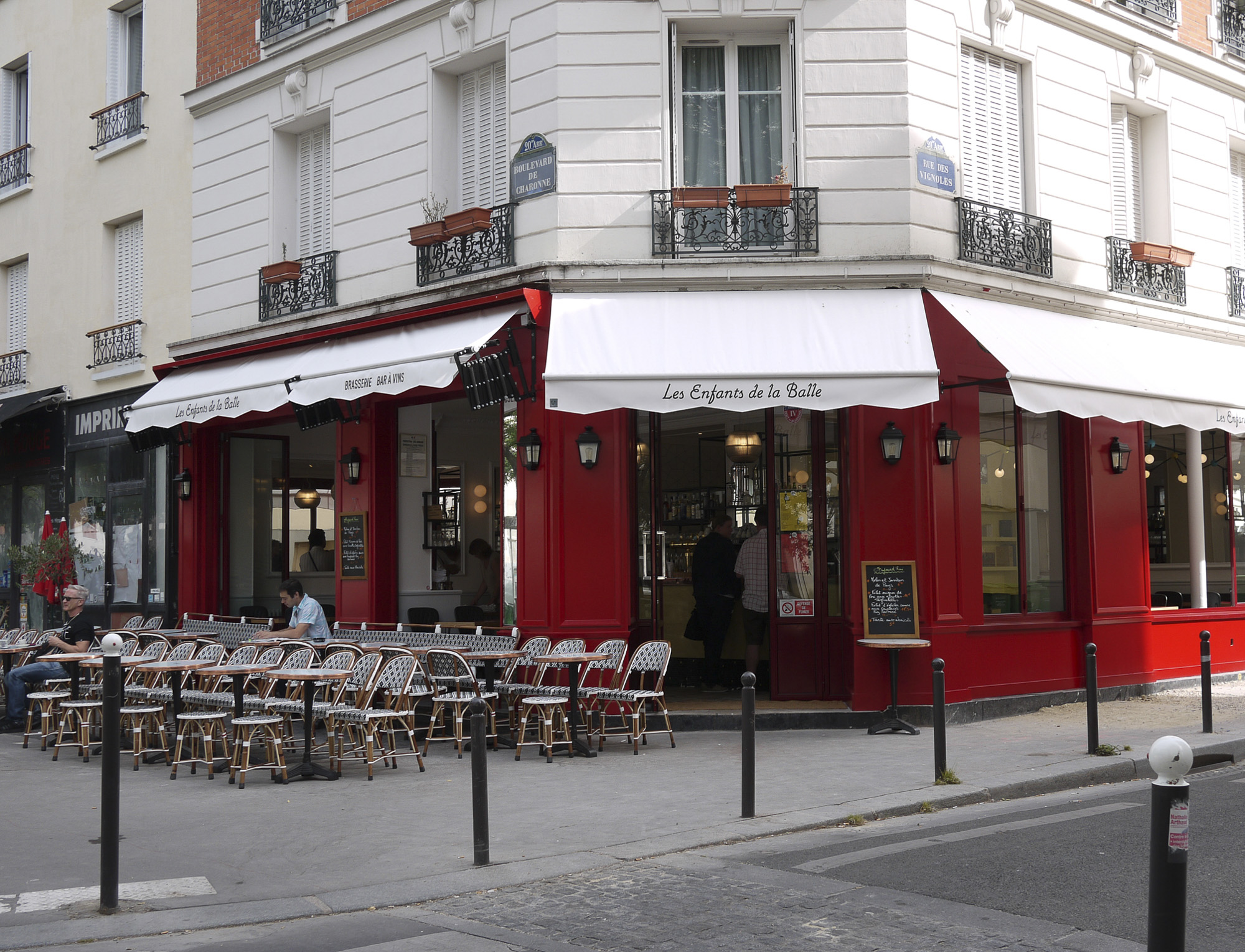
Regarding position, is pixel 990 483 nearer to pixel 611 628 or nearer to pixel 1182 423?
pixel 1182 423

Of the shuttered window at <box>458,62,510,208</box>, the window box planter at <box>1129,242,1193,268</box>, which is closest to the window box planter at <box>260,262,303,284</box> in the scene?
the shuttered window at <box>458,62,510,208</box>

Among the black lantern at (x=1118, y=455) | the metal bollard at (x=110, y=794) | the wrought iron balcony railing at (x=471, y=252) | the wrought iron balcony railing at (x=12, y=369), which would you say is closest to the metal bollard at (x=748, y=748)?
the metal bollard at (x=110, y=794)

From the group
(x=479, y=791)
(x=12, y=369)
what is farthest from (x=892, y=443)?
(x=12, y=369)

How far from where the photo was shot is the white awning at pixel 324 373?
38.3 ft

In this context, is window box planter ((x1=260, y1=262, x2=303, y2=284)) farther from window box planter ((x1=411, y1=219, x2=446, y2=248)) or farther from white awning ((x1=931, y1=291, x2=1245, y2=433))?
white awning ((x1=931, y1=291, x2=1245, y2=433))

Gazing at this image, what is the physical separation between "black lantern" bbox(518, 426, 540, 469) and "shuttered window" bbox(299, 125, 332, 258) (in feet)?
13.8

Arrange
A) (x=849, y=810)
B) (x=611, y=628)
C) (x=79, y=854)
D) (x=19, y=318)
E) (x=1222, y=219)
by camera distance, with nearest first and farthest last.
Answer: (x=79, y=854) → (x=849, y=810) → (x=611, y=628) → (x=1222, y=219) → (x=19, y=318)

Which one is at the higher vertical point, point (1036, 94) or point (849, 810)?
point (1036, 94)

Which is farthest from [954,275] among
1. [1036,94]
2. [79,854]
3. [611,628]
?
[79,854]

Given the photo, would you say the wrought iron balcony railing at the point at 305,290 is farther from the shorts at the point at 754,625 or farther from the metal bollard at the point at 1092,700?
the metal bollard at the point at 1092,700

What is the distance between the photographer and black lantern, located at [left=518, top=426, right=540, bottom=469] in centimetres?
1197

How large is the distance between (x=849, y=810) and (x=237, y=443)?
11.0m

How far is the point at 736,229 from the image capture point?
11930mm

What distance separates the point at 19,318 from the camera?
64.3 feet
